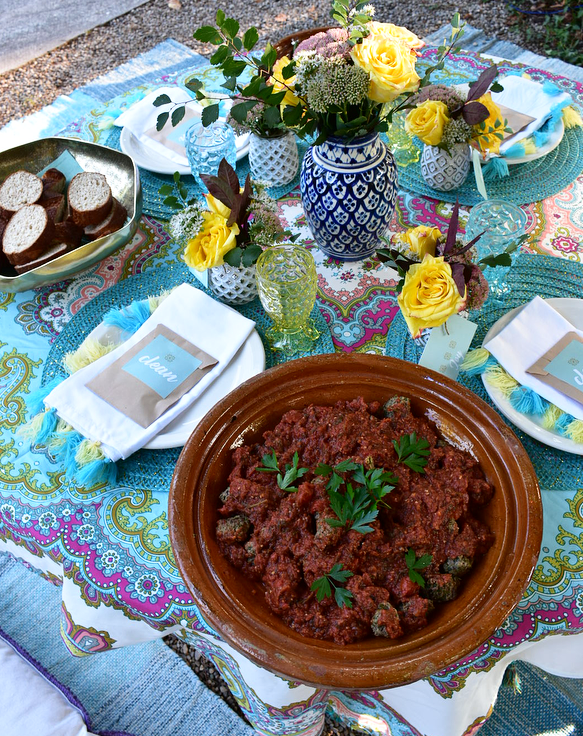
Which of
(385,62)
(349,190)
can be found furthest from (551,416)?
(385,62)

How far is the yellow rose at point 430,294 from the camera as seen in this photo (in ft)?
3.60

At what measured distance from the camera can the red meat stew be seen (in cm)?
92

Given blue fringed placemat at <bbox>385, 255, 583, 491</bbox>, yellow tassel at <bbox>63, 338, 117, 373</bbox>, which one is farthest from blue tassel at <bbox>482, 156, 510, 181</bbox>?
yellow tassel at <bbox>63, 338, 117, 373</bbox>

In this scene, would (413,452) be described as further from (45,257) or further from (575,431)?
(45,257)

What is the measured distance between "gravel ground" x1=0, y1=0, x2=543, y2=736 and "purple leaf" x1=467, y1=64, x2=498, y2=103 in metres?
2.93

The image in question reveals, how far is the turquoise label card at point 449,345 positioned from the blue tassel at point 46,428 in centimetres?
77

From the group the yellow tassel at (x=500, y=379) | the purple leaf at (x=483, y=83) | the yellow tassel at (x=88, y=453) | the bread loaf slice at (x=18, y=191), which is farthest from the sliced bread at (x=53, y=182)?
the yellow tassel at (x=500, y=379)

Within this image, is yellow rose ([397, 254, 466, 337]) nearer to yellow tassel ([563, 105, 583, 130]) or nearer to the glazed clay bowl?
the glazed clay bowl

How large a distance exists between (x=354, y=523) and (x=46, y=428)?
26.3 inches

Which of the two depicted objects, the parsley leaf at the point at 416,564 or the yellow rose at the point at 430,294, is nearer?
the parsley leaf at the point at 416,564

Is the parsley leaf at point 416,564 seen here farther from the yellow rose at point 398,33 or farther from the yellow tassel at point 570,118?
the yellow tassel at point 570,118

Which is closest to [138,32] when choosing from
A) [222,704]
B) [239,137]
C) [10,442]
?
[239,137]

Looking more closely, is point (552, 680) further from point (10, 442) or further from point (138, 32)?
point (138, 32)

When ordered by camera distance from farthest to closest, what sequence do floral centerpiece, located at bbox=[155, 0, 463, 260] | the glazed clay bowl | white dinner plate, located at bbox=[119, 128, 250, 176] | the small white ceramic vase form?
white dinner plate, located at bbox=[119, 128, 250, 176] → the small white ceramic vase → floral centerpiece, located at bbox=[155, 0, 463, 260] → the glazed clay bowl
